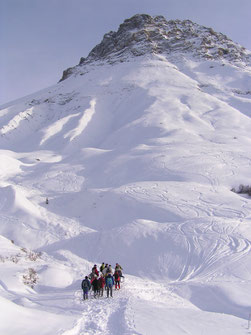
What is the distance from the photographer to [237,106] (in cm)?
4706

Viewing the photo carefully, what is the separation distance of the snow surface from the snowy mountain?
8cm

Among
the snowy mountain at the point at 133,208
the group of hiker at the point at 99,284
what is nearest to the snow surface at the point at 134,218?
the snowy mountain at the point at 133,208

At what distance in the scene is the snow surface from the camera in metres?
7.66

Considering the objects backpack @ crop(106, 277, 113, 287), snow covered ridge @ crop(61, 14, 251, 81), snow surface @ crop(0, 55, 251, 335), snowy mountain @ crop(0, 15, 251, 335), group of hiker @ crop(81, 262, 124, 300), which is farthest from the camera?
snow covered ridge @ crop(61, 14, 251, 81)

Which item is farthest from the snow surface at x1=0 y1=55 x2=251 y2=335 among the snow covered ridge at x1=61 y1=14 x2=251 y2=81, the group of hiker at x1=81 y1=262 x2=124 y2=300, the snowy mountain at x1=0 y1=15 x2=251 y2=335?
the snow covered ridge at x1=61 y1=14 x2=251 y2=81

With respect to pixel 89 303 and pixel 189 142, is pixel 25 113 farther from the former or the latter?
pixel 89 303

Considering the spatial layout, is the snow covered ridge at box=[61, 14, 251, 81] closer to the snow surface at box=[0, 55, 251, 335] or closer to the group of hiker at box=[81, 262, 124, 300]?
the snow surface at box=[0, 55, 251, 335]

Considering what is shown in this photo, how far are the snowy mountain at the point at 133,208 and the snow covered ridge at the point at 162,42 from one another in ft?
66.9

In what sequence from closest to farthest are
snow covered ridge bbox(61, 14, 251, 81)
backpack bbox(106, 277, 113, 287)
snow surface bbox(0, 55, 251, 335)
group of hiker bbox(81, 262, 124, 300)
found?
snow surface bbox(0, 55, 251, 335)
group of hiker bbox(81, 262, 124, 300)
backpack bbox(106, 277, 113, 287)
snow covered ridge bbox(61, 14, 251, 81)

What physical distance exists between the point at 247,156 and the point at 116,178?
13.3 metres

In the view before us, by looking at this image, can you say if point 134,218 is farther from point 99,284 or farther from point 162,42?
point 162,42

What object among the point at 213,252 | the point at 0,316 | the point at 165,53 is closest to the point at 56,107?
the point at 165,53

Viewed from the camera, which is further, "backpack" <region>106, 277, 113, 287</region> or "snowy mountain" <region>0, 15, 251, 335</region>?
"backpack" <region>106, 277, 113, 287</region>

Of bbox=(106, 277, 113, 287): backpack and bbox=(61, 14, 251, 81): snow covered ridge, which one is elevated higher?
bbox=(61, 14, 251, 81): snow covered ridge
